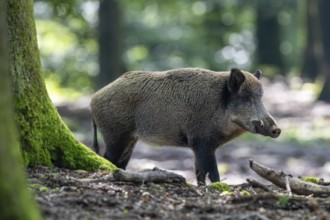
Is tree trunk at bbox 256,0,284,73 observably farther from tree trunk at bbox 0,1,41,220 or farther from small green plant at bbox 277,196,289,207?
tree trunk at bbox 0,1,41,220

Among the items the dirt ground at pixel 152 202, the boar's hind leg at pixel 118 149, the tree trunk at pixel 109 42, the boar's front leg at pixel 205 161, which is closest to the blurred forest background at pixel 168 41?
the tree trunk at pixel 109 42

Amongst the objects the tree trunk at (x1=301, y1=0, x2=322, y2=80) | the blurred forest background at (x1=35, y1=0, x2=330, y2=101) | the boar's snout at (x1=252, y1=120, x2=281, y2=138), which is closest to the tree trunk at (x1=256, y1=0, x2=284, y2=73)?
Result: the blurred forest background at (x1=35, y1=0, x2=330, y2=101)

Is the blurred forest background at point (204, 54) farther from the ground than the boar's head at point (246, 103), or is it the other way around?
the blurred forest background at point (204, 54)

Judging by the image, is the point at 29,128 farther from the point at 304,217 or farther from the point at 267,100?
the point at 267,100

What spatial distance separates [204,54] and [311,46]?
152 inches

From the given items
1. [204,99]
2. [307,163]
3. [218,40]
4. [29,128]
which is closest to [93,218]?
[29,128]

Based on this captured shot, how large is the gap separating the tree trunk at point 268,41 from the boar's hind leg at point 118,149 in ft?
79.2

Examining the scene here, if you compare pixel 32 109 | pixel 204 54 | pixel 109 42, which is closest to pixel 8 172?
pixel 32 109

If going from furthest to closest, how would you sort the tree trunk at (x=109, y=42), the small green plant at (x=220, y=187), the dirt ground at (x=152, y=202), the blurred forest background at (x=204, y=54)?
the tree trunk at (x=109, y=42) < the blurred forest background at (x=204, y=54) < the small green plant at (x=220, y=187) < the dirt ground at (x=152, y=202)

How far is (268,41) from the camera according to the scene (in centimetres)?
3466

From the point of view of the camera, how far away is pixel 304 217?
233 inches

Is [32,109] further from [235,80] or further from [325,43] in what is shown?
[325,43]

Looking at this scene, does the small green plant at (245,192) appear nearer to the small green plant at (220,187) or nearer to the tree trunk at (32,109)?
the small green plant at (220,187)

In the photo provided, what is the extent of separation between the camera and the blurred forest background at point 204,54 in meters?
16.0
